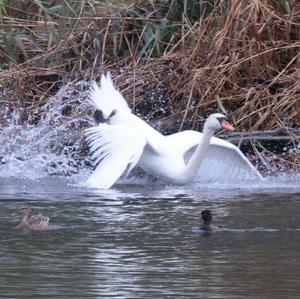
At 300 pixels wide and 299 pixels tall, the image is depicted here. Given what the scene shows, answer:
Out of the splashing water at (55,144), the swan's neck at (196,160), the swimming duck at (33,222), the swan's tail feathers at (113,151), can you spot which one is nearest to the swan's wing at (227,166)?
the splashing water at (55,144)

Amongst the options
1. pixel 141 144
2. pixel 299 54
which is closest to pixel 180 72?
pixel 299 54

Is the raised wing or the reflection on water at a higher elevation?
the raised wing

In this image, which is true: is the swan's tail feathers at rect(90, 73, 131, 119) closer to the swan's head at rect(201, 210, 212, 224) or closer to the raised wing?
the raised wing

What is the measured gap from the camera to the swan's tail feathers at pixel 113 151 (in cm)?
986

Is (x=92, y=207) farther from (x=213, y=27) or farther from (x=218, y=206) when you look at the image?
(x=213, y=27)

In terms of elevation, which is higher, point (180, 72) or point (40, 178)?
point (180, 72)

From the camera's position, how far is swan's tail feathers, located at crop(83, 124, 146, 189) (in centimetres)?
986

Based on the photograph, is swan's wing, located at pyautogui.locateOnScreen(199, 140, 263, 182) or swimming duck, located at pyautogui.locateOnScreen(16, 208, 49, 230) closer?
swimming duck, located at pyautogui.locateOnScreen(16, 208, 49, 230)

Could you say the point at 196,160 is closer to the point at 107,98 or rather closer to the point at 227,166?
the point at 227,166

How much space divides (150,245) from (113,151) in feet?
10.4

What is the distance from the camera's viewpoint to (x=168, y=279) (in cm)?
598

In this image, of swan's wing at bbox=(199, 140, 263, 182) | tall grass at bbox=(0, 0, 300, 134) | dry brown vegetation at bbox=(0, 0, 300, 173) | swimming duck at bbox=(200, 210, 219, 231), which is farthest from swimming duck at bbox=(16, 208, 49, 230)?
tall grass at bbox=(0, 0, 300, 134)

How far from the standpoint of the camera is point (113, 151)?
10117 millimetres

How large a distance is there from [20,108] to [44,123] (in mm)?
539
